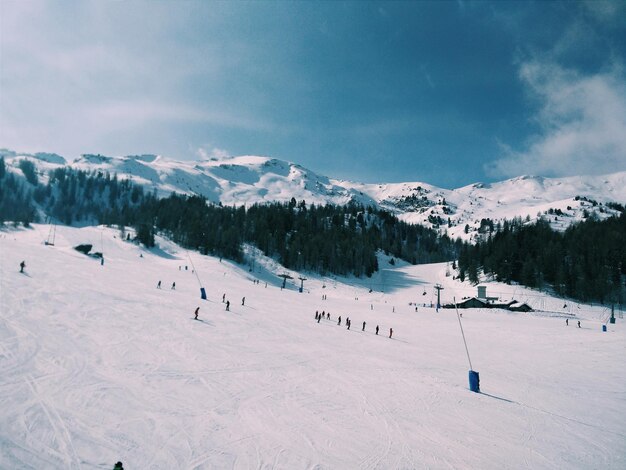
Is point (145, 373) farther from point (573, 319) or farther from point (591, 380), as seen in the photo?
point (573, 319)

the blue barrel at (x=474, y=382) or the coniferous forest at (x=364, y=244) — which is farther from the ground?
the coniferous forest at (x=364, y=244)

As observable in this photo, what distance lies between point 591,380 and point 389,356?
39.9 feet

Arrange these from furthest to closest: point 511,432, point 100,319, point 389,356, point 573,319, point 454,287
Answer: point 454,287 < point 573,319 < point 389,356 < point 100,319 < point 511,432

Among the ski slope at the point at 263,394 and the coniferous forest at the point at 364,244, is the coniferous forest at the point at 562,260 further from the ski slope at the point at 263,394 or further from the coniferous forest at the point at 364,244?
the ski slope at the point at 263,394

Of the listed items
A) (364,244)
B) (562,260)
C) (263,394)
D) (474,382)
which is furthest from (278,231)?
(263,394)

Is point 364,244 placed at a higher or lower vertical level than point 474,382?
higher

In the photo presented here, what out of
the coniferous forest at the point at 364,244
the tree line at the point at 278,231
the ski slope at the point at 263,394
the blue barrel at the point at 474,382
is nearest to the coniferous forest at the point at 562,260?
the coniferous forest at the point at 364,244

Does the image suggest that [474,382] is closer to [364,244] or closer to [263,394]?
[263,394]

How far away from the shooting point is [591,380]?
1989 centimetres

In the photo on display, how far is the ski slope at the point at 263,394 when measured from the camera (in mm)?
8555

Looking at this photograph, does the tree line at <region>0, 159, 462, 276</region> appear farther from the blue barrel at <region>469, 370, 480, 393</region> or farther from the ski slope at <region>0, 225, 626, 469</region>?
the blue barrel at <region>469, 370, 480, 393</region>

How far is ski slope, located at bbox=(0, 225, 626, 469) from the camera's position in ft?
28.1

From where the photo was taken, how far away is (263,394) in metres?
12.5

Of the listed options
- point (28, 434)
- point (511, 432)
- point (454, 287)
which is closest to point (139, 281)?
point (28, 434)
